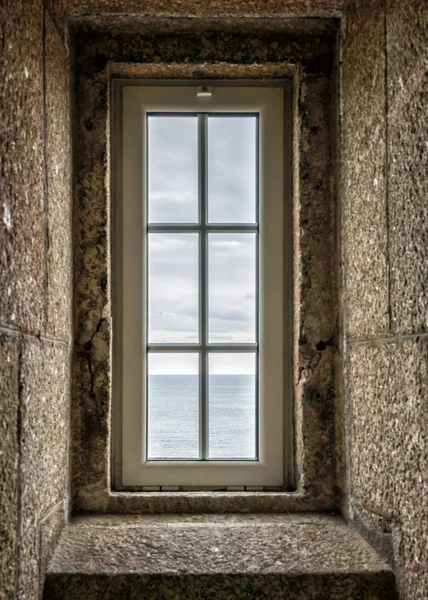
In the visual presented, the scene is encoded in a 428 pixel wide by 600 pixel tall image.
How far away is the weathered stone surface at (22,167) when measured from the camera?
1.08 m

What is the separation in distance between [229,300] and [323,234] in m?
0.30

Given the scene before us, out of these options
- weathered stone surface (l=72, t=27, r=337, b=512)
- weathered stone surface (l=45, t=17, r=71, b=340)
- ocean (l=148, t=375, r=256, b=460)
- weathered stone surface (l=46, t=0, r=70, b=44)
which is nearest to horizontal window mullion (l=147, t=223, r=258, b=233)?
weathered stone surface (l=72, t=27, r=337, b=512)

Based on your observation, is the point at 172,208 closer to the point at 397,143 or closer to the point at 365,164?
the point at 365,164

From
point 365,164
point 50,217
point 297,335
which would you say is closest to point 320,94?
point 365,164

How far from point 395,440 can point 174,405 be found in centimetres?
64

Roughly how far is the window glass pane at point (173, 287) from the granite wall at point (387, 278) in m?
0.40

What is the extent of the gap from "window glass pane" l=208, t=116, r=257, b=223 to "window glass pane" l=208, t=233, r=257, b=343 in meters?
0.06

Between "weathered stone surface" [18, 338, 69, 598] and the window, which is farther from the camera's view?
the window

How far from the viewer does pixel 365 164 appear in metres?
1.42

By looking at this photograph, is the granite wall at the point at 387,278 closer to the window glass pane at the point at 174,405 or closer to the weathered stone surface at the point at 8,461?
the window glass pane at the point at 174,405

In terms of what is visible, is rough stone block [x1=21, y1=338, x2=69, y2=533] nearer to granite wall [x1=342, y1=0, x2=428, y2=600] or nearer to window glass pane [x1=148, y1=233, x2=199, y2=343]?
window glass pane [x1=148, y1=233, x2=199, y2=343]

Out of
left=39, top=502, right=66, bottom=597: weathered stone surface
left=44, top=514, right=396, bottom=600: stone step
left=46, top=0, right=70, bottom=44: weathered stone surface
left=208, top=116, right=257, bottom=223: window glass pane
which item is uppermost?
left=46, top=0, right=70, bottom=44: weathered stone surface

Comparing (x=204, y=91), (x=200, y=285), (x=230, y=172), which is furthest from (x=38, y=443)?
(x=204, y=91)

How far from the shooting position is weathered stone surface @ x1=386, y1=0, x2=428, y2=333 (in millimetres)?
1117
